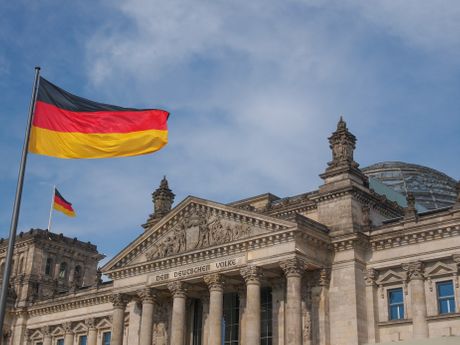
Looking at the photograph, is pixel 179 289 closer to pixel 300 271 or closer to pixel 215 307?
pixel 215 307

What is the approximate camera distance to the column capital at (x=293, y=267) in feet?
133

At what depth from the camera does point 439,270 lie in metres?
39.8

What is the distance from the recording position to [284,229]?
41344 mm

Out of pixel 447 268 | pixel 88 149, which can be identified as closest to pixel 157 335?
pixel 447 268

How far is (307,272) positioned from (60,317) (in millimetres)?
28774

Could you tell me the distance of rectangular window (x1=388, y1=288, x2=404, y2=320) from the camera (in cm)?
4088

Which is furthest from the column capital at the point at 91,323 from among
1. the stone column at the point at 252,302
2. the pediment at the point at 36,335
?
the stone column at the point at 252,302

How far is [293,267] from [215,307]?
5.93 meters

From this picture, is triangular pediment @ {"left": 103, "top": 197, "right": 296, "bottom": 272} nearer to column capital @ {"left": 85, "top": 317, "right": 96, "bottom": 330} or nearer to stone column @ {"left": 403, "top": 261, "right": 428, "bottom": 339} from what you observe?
stone column @ {"left": 403, "top": 261, "right": 428, "bottom": 339}

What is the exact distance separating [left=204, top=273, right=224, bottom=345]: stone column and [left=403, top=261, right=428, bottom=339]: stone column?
1132 cm

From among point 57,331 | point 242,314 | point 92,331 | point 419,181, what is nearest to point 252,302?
point 242,314

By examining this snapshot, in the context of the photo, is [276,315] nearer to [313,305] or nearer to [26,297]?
[313,305]

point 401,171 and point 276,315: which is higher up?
point 401,171

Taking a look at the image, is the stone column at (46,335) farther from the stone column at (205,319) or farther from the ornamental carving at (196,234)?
the stone column at (205,319)
